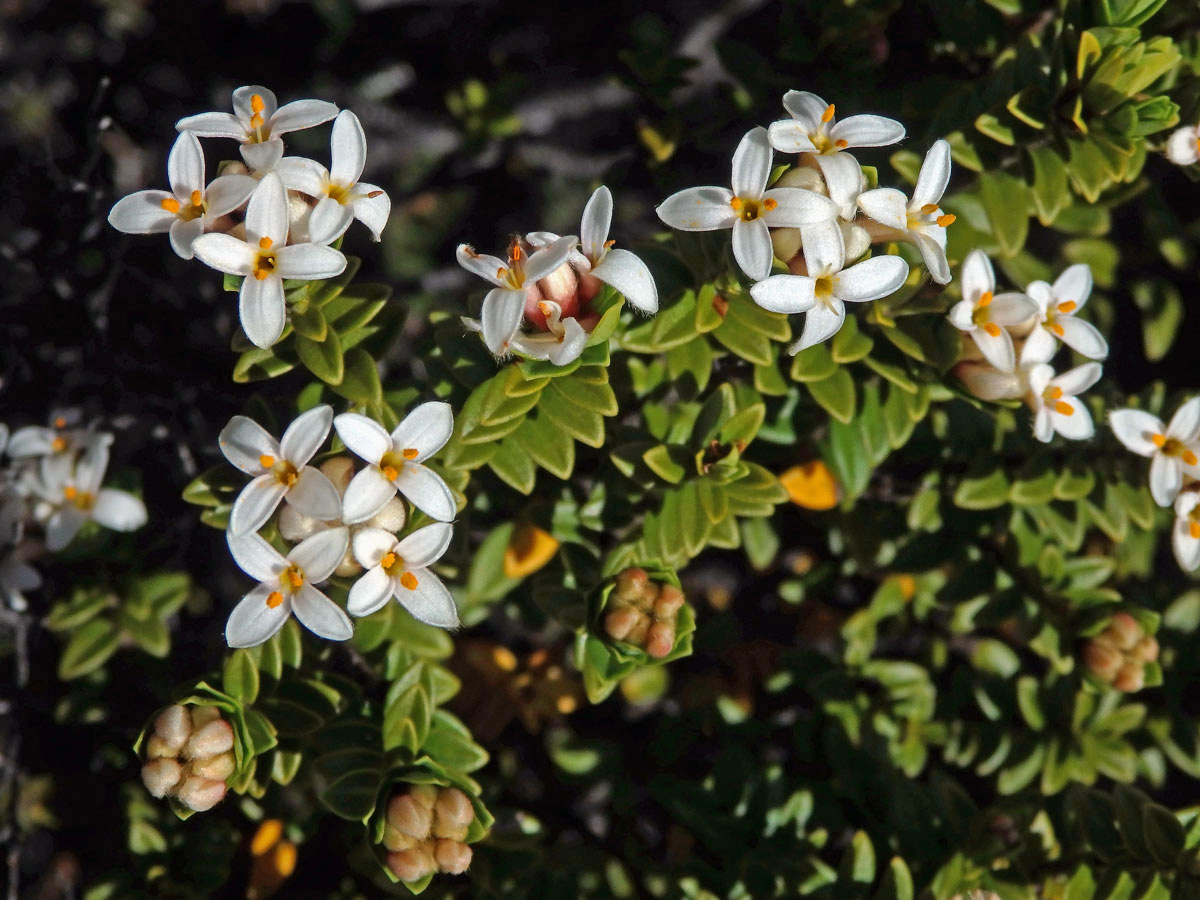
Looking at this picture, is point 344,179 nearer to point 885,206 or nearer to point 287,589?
point 287,589

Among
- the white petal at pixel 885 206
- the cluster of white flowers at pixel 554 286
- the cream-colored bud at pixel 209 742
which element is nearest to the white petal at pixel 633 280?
the cluster of white flowers at pixel 554 286

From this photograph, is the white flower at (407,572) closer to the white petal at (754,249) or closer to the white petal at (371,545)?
the white petal at (371,545)

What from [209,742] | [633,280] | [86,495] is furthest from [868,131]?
[86,495]

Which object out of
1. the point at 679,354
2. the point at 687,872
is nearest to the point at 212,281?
the point at 679,354

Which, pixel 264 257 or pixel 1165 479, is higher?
pixel 264 257

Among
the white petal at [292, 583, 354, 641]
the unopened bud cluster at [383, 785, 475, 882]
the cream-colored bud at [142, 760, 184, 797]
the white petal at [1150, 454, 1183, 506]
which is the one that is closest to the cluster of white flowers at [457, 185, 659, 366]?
the white petal at [292, 583, 354, 641]

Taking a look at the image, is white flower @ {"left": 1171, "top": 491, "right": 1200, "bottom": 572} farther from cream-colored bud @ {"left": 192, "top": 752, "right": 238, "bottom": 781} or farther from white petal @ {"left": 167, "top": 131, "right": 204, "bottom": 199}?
white petal @ {"left": 167, "top": 131, "right": 204, "bottom": 199}

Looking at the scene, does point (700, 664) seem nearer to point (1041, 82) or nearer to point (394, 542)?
point (394, 542)
